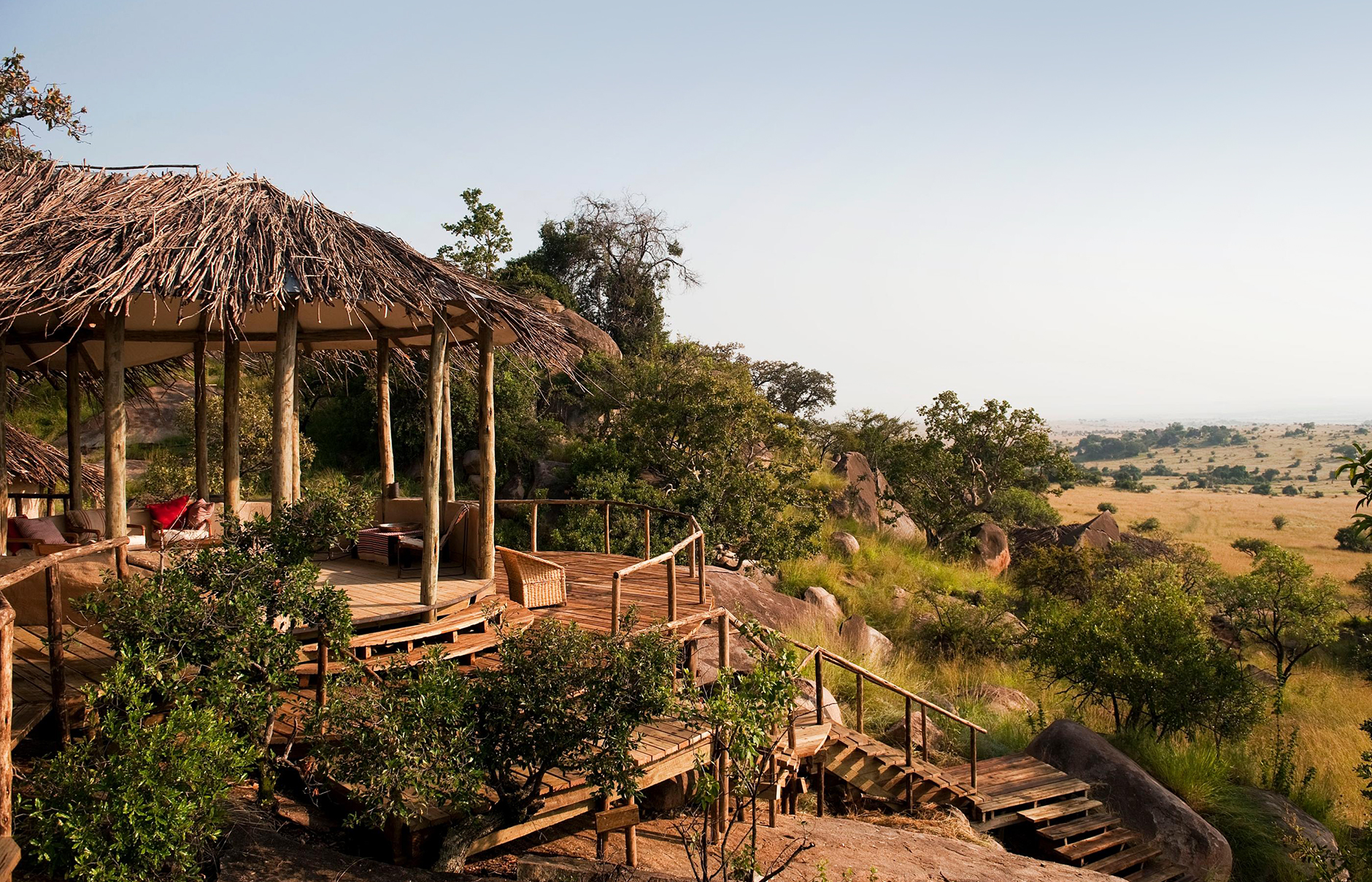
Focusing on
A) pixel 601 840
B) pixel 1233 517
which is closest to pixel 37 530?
pixel 601 840

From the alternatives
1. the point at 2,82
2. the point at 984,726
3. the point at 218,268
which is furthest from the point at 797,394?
the point at 218,268

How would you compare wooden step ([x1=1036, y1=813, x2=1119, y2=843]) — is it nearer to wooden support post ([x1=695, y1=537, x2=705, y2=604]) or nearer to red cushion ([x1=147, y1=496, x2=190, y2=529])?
wooden support post ([x1=695, y1=537, x2=705, y2=604])

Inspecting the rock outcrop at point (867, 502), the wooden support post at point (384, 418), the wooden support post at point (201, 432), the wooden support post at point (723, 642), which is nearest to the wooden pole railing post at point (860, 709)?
the wooden support post at point (723, 642)

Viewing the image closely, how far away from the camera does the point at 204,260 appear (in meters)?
7.65

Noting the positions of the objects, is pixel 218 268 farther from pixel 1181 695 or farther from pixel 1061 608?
pixel 1061 608

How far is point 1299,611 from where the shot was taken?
18219 millimetres

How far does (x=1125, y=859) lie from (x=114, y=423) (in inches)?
474

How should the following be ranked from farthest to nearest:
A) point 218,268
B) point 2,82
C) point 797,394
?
point 797,394 < point 2,82 < point 218,268

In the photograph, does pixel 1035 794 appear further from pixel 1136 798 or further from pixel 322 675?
pixel 322 675

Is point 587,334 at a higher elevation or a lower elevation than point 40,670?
higher

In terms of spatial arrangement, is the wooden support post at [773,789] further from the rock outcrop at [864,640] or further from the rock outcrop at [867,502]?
the rock outcrop at [867,502]

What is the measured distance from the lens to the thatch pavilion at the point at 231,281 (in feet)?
24.5

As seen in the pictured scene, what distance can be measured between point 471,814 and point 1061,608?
16.0m

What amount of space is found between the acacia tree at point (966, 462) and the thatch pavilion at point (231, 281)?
68.9 ft
